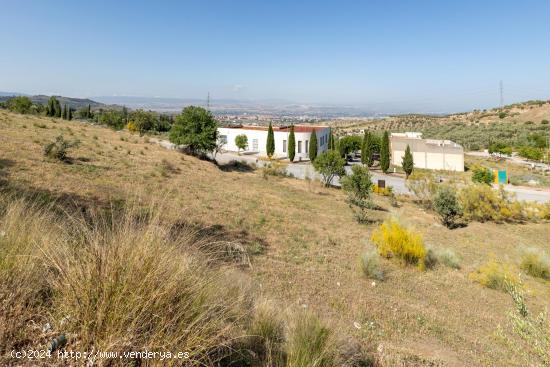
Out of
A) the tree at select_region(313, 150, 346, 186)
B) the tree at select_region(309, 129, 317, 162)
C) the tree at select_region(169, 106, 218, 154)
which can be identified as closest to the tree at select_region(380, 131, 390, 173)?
the tree at select_region(309, 129, 317, 162)

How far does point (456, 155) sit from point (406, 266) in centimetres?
3135

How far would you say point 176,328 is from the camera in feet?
6.13

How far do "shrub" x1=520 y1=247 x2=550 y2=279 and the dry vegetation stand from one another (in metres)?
0.37

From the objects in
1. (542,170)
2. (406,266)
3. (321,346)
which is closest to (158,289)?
(321,346)

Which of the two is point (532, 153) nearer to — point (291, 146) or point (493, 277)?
point (291, 146)

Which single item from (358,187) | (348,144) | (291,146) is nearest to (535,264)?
(358,187)

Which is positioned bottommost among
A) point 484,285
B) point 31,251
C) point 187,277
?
point 484,285

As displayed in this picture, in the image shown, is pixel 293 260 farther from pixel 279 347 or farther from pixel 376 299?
pixel 279 347

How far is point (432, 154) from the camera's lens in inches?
1425

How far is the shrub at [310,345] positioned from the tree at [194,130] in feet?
80.9

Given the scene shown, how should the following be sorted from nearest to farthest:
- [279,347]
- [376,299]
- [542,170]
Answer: [279,347] < [376,299] < [542,170]

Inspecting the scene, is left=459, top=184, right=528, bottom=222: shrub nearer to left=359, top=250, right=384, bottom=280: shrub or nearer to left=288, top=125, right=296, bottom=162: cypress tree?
left=359, top=250, right=384, bottom=280: shrub

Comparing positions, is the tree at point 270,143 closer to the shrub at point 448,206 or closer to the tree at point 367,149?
the tree at point 367,149

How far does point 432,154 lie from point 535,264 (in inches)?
1181
